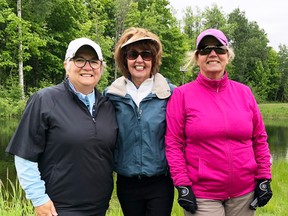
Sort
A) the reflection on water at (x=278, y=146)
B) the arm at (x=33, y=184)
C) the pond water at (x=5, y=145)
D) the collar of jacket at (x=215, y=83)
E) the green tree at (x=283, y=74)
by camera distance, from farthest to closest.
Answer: the green tree at (x=283, y=74) → the reflection on water at (x=278, y=146) → the pond water at (x=5, y=145) → the collar of jacket at (x=215, y=83) → the arm at (x=33, y=184)

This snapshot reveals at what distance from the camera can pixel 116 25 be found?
33.9 m

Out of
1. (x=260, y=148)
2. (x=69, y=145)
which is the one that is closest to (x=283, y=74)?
(x=260, y=148)

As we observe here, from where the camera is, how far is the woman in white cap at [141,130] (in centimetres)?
330

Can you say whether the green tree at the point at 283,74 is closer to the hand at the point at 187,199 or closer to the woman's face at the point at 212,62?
the woman's face at the point at 212,62

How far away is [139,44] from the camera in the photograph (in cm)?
348

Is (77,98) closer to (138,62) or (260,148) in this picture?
(138,62)

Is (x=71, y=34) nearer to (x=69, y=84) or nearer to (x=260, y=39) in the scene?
(x=69, y=84)

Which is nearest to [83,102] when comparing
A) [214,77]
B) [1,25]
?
[214,77]

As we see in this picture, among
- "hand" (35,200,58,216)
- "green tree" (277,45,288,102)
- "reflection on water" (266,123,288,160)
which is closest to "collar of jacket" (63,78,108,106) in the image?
"hand" (35,200,58,216)

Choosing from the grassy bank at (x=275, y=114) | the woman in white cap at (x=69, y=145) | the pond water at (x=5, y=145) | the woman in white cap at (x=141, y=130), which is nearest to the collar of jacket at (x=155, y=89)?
the woman in white cap at (x=141, y=130)

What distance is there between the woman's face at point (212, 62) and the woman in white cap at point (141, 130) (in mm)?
407

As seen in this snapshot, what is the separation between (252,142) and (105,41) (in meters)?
25.2

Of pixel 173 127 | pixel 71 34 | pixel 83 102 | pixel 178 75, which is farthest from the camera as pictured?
pixel 178 75

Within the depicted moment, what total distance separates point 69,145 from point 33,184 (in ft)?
1.29
